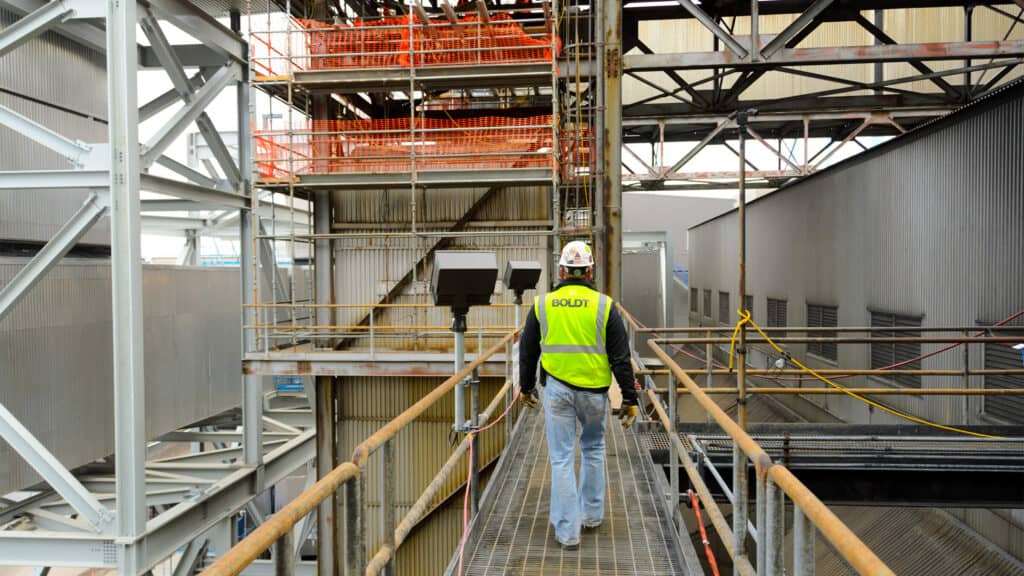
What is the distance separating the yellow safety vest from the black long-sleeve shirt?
0.04 m

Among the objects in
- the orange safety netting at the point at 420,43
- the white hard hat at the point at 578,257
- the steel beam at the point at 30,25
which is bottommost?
the white hard hat at the point at 578,257

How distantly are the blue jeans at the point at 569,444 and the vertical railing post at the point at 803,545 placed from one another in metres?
2.47

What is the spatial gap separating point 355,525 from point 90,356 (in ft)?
38.9

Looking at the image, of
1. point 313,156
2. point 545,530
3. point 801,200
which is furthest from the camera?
point 801,200

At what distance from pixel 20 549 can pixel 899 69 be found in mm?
26964

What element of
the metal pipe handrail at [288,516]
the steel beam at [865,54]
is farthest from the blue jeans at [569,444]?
the steel beam at [865,54]

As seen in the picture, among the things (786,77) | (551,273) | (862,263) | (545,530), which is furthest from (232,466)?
(786,77)

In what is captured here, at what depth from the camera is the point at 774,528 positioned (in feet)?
9.30

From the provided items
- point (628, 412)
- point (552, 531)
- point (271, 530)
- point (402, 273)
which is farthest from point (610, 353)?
point (402, 273)

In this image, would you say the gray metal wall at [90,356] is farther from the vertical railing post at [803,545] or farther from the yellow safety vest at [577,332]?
the vertical railing post at [803,545]

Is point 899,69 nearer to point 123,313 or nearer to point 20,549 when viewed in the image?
point 123,313

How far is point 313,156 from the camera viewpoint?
1589cm

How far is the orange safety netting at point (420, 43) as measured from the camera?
15273mm

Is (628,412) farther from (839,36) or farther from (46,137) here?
(839,36)
